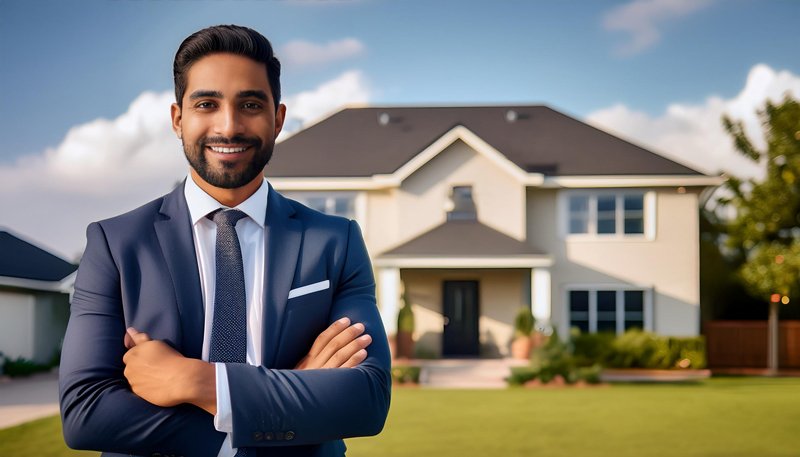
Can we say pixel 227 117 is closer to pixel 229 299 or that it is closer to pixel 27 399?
pixel 229 299

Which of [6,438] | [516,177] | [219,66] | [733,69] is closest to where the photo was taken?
[219,66]

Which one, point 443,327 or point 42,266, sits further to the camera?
point 443,327

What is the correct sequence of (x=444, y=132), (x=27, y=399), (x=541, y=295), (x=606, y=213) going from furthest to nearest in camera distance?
1. (x=444, y=132)
2. (x=606, y=213)
3. (x=541, y=295)
4. (x=27, y=399)

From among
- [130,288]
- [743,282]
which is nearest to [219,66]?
[130,288]

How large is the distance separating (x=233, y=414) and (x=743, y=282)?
2445cm

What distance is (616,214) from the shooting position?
76.6 feet

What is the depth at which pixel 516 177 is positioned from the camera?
2261cm

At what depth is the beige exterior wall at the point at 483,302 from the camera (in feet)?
74.7

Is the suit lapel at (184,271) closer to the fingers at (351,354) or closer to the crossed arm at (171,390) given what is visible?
the crossed arm at (171,390)

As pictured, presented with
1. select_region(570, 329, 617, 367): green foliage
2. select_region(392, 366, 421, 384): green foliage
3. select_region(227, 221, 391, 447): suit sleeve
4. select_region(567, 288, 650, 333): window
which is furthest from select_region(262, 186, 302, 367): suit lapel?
select_region(567, 288, 650, 333): window

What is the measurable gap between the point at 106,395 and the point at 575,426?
1044 cm

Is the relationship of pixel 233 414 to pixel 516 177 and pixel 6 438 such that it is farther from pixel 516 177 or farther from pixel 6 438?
pixel 516 177

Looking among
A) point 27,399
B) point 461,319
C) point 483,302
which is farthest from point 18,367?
point 483,302

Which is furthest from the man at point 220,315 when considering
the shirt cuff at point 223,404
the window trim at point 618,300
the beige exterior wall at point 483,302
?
the window trim at point 618,300
